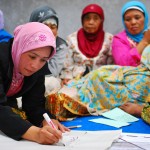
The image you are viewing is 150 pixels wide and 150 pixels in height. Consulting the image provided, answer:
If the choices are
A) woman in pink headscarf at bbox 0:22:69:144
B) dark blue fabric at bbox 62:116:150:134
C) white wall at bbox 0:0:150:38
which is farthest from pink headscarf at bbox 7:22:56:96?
white wall at bbox 0:0:150:38

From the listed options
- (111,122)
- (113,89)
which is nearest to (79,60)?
(113,89)

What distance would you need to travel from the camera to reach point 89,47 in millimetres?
2723

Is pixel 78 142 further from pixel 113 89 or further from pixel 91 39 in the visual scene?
pixel 91 39

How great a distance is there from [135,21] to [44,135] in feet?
5.69

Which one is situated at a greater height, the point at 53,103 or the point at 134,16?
the point at 134,16

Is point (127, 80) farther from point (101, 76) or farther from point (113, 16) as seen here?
point (113, 16)

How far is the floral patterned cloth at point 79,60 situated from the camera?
8.52ft

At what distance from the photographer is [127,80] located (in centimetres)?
191

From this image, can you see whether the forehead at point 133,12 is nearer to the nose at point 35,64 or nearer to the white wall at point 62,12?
the white wall at point 62,12

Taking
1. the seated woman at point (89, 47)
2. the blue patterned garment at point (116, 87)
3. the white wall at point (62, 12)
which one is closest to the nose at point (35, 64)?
the blue patterned garment at point (116, 87)

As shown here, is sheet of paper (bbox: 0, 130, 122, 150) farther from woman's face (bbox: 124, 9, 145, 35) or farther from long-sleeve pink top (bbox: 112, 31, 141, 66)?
woman's face (bbox: 124, 9, 145, 35)

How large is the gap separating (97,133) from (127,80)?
2.51 ft

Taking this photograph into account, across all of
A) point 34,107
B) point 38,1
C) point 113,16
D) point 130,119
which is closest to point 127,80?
point 130,119

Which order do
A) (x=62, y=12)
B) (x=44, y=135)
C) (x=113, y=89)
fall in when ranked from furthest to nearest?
(x=62, y=12) → (x=113, y=89) → (x=44, y=135)
